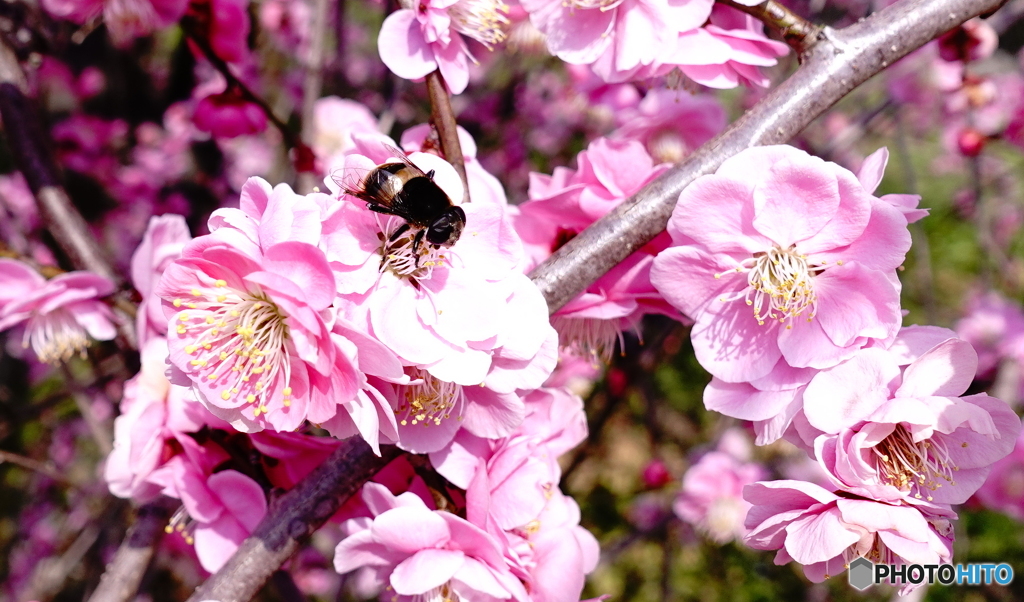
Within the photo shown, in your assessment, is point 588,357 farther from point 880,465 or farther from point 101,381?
point 101,381

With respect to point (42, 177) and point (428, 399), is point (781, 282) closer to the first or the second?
point (428, 399)

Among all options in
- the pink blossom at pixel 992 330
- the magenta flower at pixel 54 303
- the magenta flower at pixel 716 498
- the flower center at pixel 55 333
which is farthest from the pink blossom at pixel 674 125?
the pink blossom at pixel 992 330

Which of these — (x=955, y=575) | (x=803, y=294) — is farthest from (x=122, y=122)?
(x=955, y=575)

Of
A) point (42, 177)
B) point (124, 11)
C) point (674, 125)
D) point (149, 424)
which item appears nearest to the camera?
point (149, 424)

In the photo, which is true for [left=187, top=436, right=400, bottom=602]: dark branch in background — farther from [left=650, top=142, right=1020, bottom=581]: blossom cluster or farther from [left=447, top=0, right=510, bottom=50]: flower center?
[left=447, top=0, right=510, bottom=50]: flower center

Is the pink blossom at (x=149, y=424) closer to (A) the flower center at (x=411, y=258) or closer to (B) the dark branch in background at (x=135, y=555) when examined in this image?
(B) the dark branch in background at (x=135, y=555)

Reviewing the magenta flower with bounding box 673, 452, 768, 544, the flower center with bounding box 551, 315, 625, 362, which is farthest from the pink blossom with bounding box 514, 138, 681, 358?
the magenta flower with bounding box 673, 452, 768, 544

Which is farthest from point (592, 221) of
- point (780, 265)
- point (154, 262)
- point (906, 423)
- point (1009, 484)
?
point (1009, 484)
